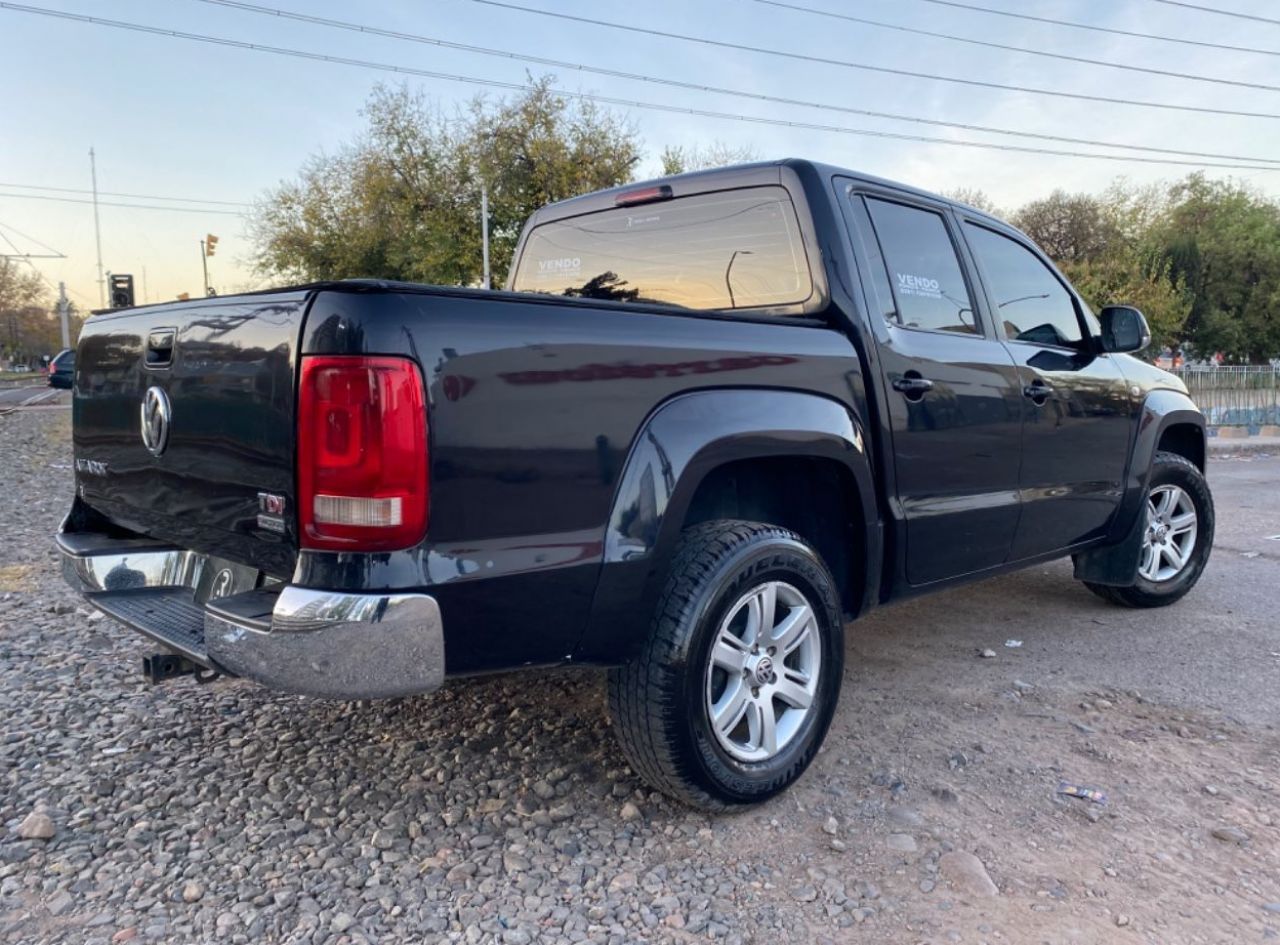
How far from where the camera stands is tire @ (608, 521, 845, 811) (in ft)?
8.18

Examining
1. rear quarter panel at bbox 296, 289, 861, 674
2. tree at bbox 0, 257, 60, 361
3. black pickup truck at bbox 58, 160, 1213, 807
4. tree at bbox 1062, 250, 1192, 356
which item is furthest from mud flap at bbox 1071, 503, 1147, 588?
tree at bbox 0, 257, 60, 361

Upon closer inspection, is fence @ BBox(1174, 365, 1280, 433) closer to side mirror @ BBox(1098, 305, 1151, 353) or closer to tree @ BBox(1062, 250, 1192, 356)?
side mirror @ BBox(1098, 305, 1151, 353)

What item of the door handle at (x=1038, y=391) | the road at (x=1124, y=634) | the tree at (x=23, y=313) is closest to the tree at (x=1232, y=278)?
the road at (x=1124, y=634)

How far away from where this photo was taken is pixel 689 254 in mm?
3602

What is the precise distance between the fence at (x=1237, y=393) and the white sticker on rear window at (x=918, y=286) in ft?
50.3

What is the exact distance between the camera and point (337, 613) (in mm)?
2018

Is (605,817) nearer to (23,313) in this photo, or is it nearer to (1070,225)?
(1070,225)

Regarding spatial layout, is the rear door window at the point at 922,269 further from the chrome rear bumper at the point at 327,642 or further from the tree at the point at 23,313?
the tree at the point at 23,313

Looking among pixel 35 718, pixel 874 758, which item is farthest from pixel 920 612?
pixel 35 718

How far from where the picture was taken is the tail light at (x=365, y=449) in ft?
6.62

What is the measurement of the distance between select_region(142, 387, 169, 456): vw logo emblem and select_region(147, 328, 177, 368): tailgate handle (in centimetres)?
8

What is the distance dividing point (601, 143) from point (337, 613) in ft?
87.2

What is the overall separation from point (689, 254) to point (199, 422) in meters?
1.91

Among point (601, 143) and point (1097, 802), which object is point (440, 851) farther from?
point (601, 143)
